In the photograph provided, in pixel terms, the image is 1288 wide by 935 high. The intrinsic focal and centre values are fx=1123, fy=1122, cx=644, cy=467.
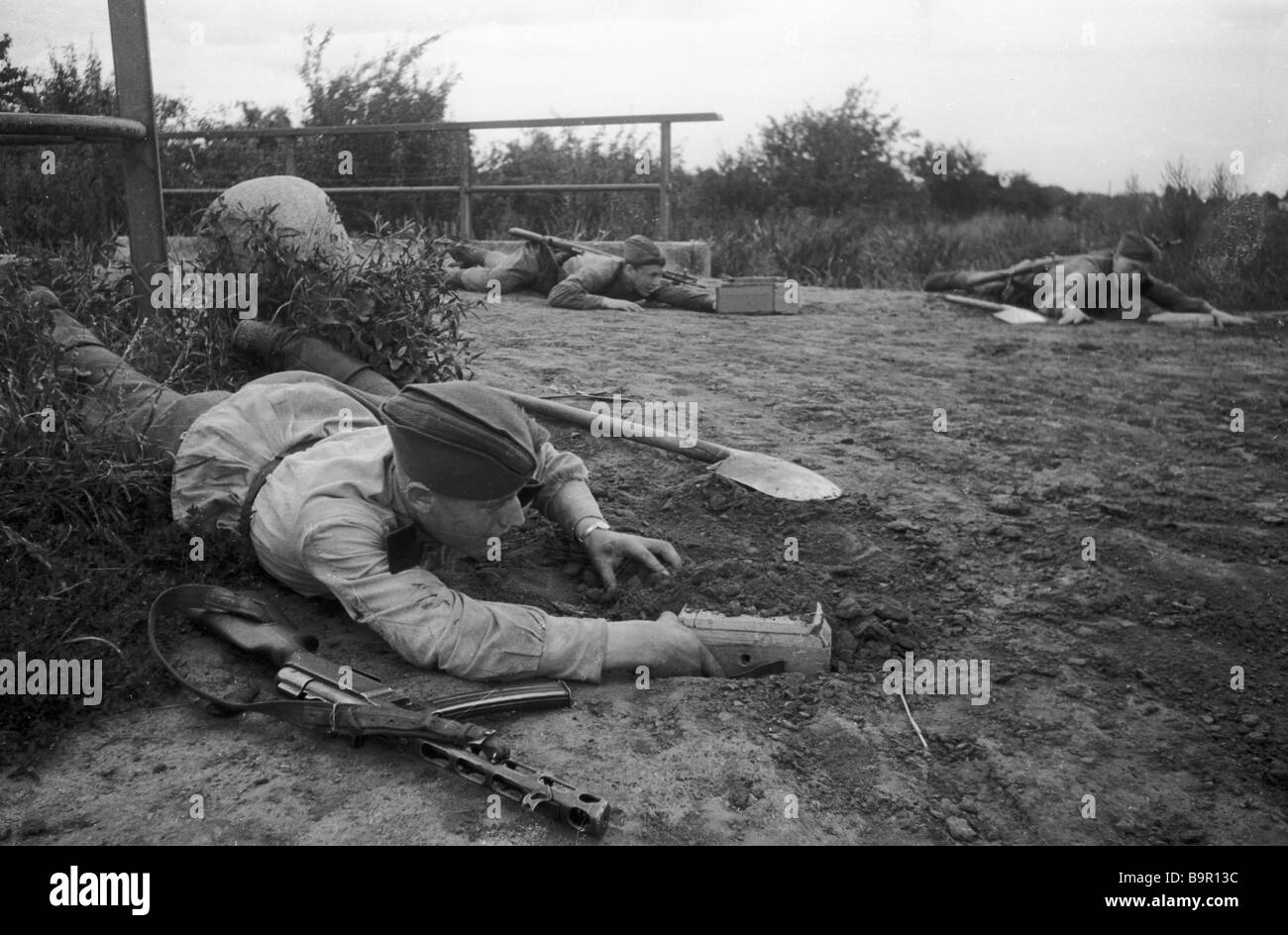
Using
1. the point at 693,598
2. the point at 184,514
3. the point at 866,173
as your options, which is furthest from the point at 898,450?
the point at 866,173

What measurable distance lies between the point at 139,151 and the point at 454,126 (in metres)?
6.91

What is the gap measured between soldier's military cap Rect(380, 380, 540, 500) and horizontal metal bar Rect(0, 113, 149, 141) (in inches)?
78.2

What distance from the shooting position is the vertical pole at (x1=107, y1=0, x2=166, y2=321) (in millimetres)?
4344

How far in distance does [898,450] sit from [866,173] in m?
18.1

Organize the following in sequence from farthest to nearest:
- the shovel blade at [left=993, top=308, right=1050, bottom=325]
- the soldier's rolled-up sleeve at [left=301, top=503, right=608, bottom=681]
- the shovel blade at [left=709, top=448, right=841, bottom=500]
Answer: the shovel blade at [left=993, top=308, right=1050, bottom=325] → the shovel blade at [left=709, top=448, right=841, bottom=500] → the soldier's rolled-up sleeve at [left=301, top=503, right=608, bottom=681]

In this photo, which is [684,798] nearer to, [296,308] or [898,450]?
[898,450]

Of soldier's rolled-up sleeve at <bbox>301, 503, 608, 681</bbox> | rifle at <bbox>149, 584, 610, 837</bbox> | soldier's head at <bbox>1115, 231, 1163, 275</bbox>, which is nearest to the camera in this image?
rifle at <bbox>149, 584, 610, 837</bbox>

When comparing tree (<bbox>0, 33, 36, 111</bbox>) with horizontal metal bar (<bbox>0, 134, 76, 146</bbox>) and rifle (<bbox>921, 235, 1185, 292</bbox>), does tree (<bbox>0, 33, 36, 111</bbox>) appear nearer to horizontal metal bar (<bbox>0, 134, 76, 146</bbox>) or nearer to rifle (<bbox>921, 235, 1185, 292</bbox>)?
horizontal metal bar (<bbox>0, 134, 76, 146</bbox>)

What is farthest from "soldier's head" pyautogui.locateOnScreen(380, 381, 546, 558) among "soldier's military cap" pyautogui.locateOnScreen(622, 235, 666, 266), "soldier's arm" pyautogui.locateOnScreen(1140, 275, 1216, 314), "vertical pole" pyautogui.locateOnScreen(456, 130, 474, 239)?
"vertical pole" pyautogui.locateOnScreen(456, 130, 474, 239)

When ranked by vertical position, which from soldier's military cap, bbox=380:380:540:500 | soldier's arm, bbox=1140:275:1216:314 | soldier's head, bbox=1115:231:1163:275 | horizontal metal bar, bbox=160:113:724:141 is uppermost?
horizontal metal bar, bbox=160:113:724:141

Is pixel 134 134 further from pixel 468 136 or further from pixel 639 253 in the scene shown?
pixel 468 136

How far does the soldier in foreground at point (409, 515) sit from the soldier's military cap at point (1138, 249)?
26.6 feet

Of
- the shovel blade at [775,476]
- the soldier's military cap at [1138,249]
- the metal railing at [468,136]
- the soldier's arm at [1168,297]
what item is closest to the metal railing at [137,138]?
the shovel blade at [775,476]

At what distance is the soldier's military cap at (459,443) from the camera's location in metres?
2.58
